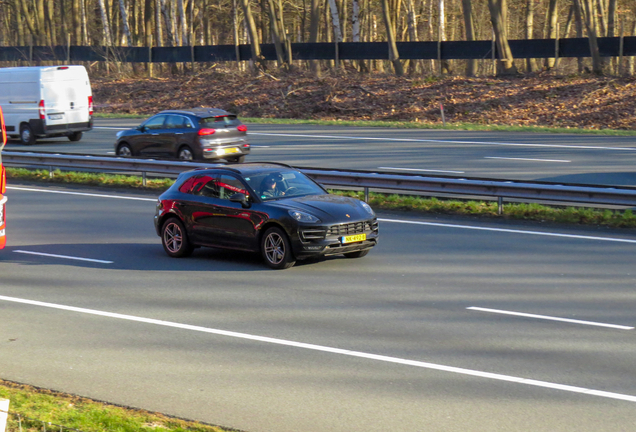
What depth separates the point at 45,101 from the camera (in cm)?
2942

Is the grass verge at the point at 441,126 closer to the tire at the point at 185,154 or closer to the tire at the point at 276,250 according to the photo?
the tire at the point at 185,154

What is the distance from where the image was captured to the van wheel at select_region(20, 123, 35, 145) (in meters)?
30.0

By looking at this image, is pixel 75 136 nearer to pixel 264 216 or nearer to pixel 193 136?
pixel 193 136

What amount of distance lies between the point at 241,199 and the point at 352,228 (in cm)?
164

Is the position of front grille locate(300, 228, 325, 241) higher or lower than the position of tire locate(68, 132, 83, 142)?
lower

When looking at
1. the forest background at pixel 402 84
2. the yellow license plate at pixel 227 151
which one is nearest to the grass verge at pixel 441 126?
the forest background at pixel 402 84

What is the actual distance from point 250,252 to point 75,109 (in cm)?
1947

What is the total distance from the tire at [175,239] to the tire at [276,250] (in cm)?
146

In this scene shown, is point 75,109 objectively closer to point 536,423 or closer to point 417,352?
point 417,352

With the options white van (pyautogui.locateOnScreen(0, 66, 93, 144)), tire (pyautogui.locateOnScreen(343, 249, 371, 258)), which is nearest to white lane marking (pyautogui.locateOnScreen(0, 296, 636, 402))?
tire (pyautogui.locateOnScreen(343, 249, 371, 258))

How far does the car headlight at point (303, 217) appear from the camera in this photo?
1148cm

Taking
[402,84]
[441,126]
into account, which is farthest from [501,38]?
[441,126]

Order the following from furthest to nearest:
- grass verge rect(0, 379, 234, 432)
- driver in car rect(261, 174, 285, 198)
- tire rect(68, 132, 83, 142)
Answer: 1. tire rect(68, 132, 83, 142)
2. driver in car rect(261, 174, 285, 198)
3. grass verge rect(0, 379, 234, 432)

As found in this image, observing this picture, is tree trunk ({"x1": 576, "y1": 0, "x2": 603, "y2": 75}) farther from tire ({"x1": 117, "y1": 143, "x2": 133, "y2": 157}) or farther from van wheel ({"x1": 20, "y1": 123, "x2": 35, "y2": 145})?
van wheel ({"x1": 20, "y1": 123, "x2": 35, "y2": 145})
